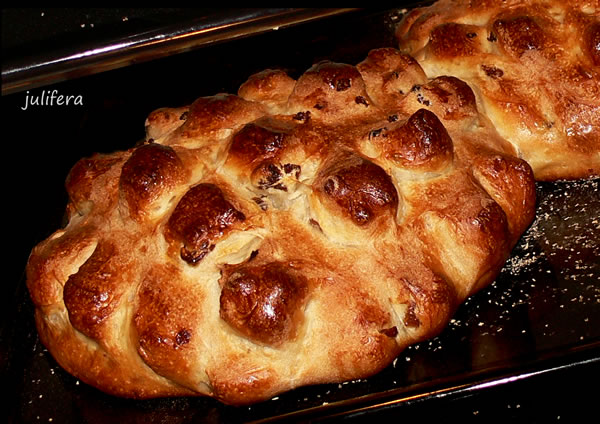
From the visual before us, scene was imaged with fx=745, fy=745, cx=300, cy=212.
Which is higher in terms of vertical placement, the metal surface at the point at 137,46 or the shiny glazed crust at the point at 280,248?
the metal surface at the point at 137,46

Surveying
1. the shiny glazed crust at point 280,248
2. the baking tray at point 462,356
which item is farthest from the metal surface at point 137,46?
the shiny glazed crust at point 280,248

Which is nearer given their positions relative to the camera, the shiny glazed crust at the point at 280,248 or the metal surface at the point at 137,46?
the shiny glazed crust at the point at 280,248

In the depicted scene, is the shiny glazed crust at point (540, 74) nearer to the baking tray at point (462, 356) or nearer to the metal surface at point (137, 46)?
the baking tray at point (462, 356)

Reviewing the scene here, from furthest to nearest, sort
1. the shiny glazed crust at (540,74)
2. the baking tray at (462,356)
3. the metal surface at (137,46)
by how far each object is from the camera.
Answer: the metal surface at (137,46) < the shiny glazed crust at (540,74) < the baking tray at (462,356)

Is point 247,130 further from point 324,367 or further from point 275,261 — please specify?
point 324,367

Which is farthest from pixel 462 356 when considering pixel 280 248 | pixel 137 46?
pixel 137 46

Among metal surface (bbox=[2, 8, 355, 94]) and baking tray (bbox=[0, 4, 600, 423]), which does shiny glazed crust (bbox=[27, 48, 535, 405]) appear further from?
metal surface (bbox=[2, 8, 355, 94])

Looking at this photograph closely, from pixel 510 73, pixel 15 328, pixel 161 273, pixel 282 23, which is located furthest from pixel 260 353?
pixel 282 23

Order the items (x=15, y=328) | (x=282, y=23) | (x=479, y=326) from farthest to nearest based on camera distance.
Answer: (x=282, y=23) < (x=15, y=328) < (x=479, y=326)
